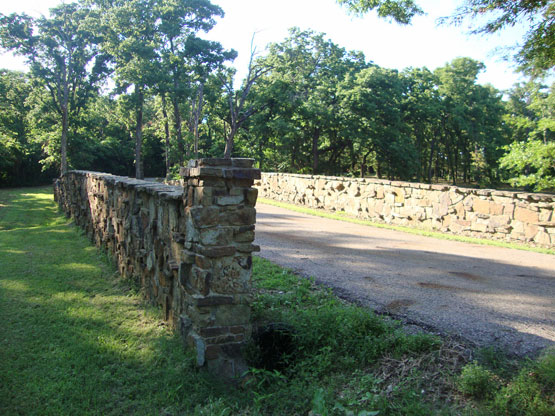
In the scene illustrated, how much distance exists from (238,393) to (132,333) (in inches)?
54.5

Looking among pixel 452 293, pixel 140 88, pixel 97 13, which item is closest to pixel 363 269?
pixel 452 293

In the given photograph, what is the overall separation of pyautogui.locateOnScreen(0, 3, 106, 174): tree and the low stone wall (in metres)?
18.2

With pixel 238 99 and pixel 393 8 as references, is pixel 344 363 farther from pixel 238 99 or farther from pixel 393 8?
pixel 238 99

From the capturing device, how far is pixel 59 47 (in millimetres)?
24609

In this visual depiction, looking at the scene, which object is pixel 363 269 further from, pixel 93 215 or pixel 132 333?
pixel 93 215

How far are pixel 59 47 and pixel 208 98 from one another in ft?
29.7

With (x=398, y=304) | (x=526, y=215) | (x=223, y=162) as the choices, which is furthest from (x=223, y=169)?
(x=526, y=215)

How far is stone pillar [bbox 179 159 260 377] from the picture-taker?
3268 millimetres

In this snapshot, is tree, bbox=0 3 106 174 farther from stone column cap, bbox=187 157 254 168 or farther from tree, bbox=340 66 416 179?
stone column cap, bbox=187 157 254 168

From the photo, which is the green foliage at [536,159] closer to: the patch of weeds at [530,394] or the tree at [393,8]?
the tree at [393,8]

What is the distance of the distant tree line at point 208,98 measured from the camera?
2478 cm

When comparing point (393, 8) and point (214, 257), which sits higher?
point (393, 8)

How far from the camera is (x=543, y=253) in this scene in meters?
7.71

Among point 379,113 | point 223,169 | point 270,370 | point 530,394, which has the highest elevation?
point 379,113
